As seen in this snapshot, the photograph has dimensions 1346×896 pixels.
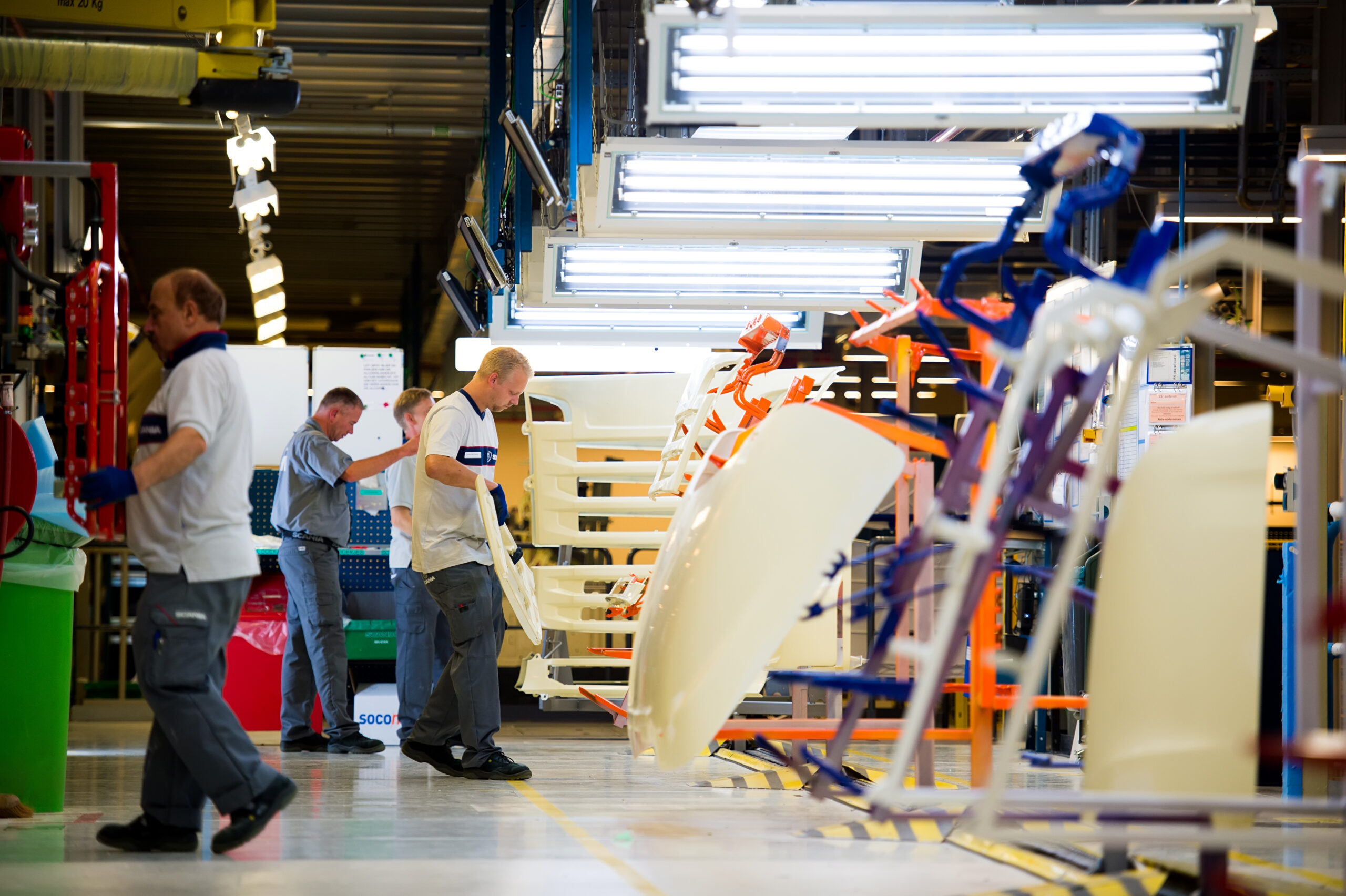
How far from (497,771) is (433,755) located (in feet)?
1.13

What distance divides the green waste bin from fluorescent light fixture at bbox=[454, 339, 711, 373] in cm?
345

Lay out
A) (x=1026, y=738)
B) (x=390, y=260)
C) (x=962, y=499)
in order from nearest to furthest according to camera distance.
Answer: (x=962, y=499), (x=1026, y=738), (x=390, y=260)

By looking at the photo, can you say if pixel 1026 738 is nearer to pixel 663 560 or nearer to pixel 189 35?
pixel 663 560

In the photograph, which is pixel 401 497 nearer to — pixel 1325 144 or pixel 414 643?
pixel 414 643

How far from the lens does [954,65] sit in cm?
448

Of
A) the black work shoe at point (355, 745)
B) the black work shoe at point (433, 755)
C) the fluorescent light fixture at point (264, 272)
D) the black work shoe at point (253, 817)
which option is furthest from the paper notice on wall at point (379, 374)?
the black work shoe at point (253, 817)

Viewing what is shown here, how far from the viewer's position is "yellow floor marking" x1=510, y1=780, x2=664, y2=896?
3885 mm

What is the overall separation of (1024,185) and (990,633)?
6.52 feet

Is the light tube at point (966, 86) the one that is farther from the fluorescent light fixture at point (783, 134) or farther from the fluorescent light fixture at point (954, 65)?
the fluorescent light fixture at point (783, 134)

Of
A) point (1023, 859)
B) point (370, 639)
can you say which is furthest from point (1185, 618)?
point (370, 639)

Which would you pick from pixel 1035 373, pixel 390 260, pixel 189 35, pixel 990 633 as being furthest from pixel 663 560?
pixel 390 260

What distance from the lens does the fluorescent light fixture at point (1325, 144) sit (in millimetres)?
6055

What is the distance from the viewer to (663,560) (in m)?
5.10

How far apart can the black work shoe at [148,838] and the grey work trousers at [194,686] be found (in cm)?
21
